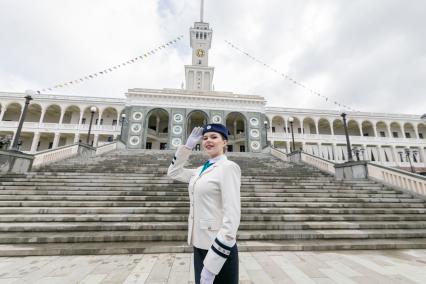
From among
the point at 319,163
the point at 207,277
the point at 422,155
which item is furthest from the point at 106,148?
the point at 422,155

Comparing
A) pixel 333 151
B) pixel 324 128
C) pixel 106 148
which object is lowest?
pixel 106 148

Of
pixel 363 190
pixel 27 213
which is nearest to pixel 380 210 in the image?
pixel 363 190

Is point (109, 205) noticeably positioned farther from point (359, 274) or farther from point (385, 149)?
point (385, 149)

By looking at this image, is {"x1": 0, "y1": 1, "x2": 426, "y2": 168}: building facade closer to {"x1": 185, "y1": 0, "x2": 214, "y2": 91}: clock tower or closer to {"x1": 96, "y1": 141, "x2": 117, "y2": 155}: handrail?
{"x1": 185, "y1": 0, "x2": 214, "y2": 91}: clock tower

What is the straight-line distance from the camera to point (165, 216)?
222 inches

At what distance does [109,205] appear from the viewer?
6.23m

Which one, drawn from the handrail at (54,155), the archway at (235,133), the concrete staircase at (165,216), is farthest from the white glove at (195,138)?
the archway at (235,133)

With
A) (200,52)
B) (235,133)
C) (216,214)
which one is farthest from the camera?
(200,52)

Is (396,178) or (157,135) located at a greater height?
(157,135)

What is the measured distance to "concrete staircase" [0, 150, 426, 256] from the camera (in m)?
4.52

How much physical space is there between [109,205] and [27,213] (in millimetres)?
2180

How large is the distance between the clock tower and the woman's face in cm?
3410

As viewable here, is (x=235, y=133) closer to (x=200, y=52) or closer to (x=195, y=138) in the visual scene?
(x=200, y=52)

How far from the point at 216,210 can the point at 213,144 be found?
1.94 ft
